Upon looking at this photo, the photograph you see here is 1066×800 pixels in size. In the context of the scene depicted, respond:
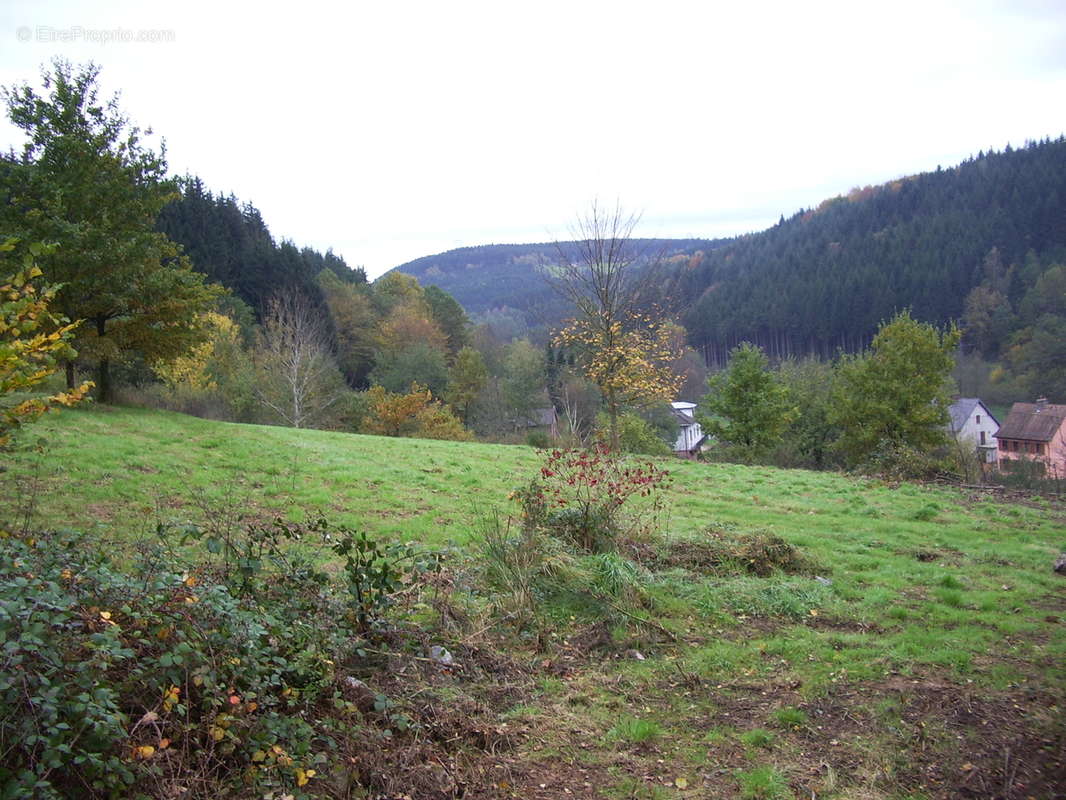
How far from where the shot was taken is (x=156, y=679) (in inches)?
120

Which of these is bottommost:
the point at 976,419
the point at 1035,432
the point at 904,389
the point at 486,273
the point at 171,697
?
the point at 976,419

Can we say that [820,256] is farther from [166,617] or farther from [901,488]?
[166,617]

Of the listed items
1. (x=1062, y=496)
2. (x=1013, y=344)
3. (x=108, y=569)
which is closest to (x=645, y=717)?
(x=108, y=569)

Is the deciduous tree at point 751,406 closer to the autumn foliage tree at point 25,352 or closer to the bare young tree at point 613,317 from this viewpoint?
the bare young tree at point 613,317

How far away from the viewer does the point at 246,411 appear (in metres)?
28.3

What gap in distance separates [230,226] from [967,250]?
7476cm

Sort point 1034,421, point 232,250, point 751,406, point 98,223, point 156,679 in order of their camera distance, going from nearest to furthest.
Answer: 1. point 156,679
2. point 98,223
3. point 751,406
4. point 1034,421
5. point 232,250

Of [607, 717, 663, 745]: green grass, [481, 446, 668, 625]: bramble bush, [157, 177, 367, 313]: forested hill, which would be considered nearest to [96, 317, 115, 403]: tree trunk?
[481, 446, 668, 625]: bramble bush

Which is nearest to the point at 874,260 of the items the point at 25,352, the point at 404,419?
the point at 404,419

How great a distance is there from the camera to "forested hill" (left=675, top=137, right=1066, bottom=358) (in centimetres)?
7231

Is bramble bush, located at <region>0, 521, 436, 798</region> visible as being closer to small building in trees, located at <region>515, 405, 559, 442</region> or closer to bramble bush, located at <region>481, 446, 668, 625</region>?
bramble bush, located at <region>481, 446, 668, 625</region>

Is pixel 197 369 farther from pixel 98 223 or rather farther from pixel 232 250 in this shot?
pixel 232 250

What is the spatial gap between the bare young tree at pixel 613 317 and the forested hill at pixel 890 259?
51.1 m

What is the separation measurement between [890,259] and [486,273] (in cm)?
5781
